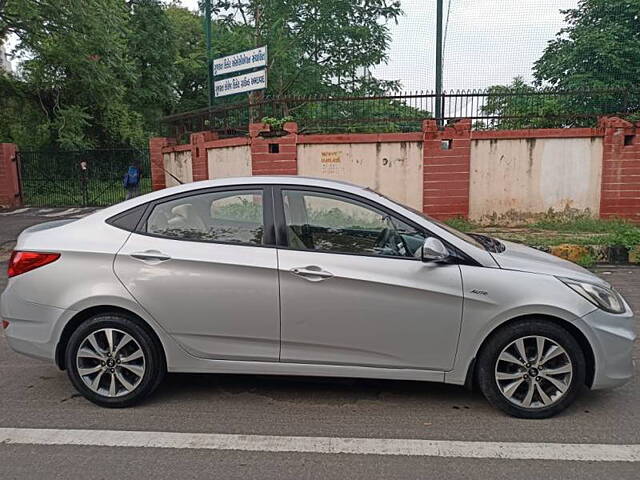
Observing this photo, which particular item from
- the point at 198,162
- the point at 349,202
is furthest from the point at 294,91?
the point at 349,202

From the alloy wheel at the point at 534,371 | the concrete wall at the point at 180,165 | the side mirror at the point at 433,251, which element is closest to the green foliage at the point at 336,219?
the side mirror at the point at 433,251

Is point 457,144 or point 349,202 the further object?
point 457,144

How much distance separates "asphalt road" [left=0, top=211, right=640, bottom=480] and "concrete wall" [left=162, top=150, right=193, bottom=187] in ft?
33.1

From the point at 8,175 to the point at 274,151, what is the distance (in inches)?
412

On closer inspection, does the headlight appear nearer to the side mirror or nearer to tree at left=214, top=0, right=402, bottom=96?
the side mirror

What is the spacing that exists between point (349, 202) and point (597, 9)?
18.4m

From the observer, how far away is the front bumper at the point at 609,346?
345 cm

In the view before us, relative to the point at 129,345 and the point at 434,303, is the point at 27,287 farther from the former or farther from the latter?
the point at 434,303

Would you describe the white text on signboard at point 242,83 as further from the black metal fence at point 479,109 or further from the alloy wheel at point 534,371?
the alloy wheel at point 534,371

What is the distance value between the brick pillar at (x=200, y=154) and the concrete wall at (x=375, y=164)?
2.82 meters

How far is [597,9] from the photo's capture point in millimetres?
17922

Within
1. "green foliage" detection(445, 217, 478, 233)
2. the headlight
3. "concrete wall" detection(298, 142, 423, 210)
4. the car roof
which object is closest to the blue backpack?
"concrete wall" detection(298, 142, 423, 210)

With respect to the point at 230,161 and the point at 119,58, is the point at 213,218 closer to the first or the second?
the point at 230,161

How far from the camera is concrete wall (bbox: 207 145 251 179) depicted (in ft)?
38.3
